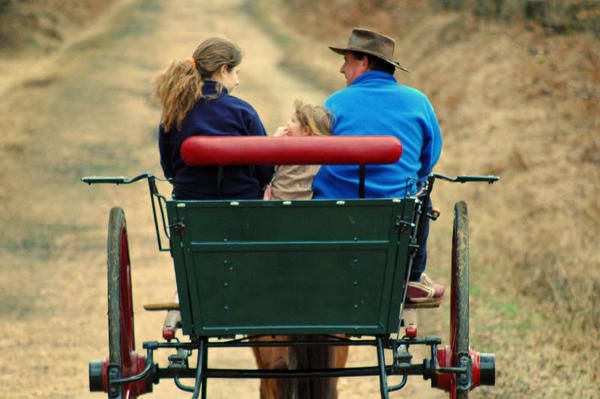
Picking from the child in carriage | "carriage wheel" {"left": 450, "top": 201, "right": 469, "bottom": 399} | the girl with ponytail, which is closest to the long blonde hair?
the girl with ponytail

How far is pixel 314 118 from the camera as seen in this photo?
4.60 metres

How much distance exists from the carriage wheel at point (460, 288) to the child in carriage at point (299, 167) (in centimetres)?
A: 67

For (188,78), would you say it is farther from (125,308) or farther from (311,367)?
(311,367)

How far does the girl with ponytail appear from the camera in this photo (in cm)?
454

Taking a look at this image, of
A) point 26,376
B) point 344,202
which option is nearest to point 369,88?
point 344,202

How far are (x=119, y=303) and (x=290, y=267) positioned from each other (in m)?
0.72

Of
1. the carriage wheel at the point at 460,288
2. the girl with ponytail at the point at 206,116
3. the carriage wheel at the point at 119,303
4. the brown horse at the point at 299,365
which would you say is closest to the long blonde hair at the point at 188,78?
the girl with ponytail at the point at 206,116

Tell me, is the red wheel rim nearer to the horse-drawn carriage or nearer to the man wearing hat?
the horse-drawn carriage

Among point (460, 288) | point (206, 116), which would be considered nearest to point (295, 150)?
point (206, 116)

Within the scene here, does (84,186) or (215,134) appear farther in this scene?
(84,186)

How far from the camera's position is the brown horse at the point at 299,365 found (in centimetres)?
481

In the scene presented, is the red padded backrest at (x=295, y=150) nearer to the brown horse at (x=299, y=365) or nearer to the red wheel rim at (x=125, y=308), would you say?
the red wheel rim at (x=125, y=308)

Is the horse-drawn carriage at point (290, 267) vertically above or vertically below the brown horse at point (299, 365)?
above

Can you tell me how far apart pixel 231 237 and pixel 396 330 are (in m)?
0.77
